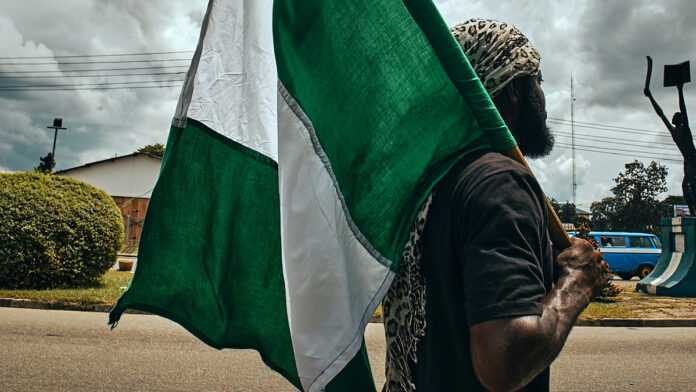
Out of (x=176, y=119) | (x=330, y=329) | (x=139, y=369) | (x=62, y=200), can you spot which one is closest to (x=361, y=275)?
(x=330, y=329)

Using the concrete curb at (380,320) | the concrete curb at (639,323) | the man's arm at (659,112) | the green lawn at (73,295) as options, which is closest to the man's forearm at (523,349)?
the concrete curb at (380,320)

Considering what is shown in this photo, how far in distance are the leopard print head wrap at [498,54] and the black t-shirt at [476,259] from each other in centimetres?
27

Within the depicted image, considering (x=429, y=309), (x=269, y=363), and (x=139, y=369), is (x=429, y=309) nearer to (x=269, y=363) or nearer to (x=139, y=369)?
(x=269, y=363)

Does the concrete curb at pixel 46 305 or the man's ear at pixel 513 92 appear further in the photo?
the concrete curb at pixel 46 305

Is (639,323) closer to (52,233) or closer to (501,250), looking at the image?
(52,233)

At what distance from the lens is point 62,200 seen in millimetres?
11656

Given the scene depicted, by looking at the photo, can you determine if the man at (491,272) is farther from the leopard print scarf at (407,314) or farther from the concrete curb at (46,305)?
the concrete curb at (46,305)

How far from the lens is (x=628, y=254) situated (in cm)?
2431

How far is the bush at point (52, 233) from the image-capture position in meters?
11.1

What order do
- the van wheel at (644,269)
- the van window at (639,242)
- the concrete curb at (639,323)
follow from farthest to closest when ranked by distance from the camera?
the van window at (639,242) → the van wheel at (644,269) → the concrete curb at (639,323)

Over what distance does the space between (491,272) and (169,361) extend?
18.7 ft

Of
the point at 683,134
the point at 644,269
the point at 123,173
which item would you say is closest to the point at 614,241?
the point at 644,269

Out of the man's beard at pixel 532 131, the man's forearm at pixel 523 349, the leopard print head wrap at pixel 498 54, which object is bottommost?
the man's forearm at pixel 523 349

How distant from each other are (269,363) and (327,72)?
0.94 m
